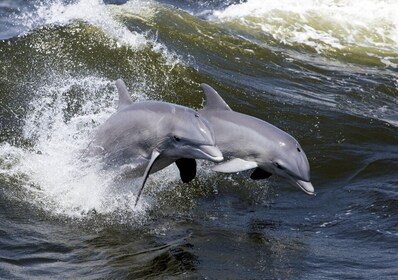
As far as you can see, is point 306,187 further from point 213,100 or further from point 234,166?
point 213,100

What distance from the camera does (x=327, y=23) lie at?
2341cm

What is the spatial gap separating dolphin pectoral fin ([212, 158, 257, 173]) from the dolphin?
36 cm

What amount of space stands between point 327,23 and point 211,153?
15.4 metres

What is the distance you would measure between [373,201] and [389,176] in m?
1.16

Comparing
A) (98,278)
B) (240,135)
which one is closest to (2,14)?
(240,135)

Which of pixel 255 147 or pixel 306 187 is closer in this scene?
pixel 306 187

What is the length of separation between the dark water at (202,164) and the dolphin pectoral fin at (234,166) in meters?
0.63

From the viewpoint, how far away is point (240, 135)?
10.1 m

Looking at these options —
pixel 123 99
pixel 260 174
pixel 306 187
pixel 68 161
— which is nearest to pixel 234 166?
pixel 260 174

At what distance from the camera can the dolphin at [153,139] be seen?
29.8 feet

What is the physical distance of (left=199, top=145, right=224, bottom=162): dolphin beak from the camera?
893 cm

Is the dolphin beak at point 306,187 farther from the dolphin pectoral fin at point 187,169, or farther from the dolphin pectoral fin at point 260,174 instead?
the dolphin pectoral fin at point 187,169

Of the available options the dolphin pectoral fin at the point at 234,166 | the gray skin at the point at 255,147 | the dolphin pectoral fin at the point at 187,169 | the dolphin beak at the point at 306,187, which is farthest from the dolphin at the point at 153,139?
the dolphin beak at the point at 306,187

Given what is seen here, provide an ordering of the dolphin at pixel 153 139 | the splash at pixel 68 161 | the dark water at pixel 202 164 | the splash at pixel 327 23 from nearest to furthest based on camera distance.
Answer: the dark water at pixel 202 164 < the dolphin at pixel 153 139 < the splash at pixel 68 161 < the splash at pixel 327 23
